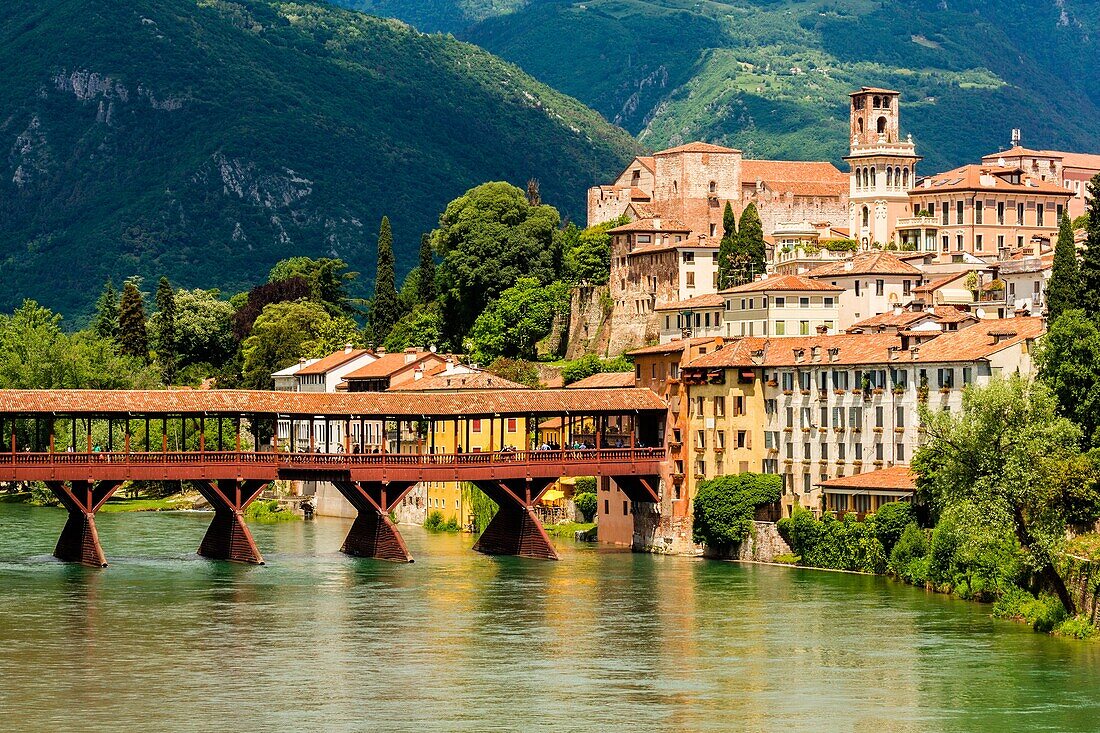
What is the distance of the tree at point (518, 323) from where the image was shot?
151125 millimetres

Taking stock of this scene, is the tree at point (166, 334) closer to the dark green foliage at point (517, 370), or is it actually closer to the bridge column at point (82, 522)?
the dark green foliage at point (517, 370)

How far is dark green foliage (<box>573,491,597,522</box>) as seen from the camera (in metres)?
114

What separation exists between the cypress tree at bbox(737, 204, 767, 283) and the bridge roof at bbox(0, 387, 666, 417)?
35239 mm

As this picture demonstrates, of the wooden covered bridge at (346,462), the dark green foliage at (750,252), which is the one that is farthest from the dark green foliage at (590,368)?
the wooden covered bridge at (346,462)

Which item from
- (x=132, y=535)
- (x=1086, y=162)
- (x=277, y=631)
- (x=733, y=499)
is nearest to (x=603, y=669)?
(x=277, y=631)

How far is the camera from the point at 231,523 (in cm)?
9669

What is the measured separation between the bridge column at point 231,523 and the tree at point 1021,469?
32.3 meters

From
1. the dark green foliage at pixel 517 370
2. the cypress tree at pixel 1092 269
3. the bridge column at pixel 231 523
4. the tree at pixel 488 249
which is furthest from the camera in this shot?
the tree at pixel 488 249

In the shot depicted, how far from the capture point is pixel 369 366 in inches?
5640

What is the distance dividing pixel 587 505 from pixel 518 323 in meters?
38.7

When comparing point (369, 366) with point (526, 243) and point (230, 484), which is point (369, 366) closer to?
point (526, 243)

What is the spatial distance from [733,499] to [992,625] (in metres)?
24.6

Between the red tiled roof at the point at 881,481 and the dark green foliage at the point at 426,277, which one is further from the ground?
the dark green foliage at the point at 426,277

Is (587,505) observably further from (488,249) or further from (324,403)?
(488,249)
